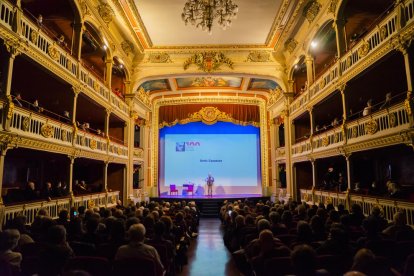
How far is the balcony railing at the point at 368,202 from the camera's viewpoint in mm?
6699

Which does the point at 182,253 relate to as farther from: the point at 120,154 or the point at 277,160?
the point at 277,160

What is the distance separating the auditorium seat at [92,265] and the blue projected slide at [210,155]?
1614cm

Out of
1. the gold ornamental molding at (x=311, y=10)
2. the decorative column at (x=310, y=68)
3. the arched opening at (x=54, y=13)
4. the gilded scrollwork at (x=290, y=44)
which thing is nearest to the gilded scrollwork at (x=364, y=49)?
the gold ornamental molding at (x=311, y=10)

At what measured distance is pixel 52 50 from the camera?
28.3 feet

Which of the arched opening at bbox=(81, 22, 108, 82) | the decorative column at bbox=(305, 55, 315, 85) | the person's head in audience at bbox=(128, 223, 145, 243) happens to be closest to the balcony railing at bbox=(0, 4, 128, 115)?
the arched opening at bbox=(81, 22, 108, 82)

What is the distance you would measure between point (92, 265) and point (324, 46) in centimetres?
1235

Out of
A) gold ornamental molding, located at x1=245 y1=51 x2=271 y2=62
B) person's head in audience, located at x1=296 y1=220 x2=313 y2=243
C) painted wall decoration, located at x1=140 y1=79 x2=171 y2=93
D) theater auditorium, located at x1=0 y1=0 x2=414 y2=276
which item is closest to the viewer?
theater auditorium, located at x1=0 y1=0 x2=414 y2=276

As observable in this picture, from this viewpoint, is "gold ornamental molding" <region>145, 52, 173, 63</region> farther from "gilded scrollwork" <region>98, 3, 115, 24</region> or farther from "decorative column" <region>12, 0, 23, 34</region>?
"decorative column" <region>12, 0, 23, 34</region>

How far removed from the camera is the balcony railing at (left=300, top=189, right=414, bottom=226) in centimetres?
670

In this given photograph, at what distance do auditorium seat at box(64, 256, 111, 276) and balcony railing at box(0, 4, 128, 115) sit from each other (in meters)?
5.51

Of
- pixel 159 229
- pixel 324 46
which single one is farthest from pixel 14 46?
pixel 324 46

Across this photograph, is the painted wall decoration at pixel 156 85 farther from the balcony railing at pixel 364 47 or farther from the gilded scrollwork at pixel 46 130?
the gilded scrollwork at pixel 46 130

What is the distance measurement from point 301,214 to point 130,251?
Result: 4.98 m

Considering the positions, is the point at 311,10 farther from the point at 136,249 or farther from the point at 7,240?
the point at 7,240
